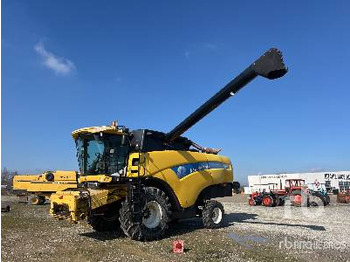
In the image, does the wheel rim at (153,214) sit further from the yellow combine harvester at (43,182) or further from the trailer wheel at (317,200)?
the trailer wheel at (317,200)

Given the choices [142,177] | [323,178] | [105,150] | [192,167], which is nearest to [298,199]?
[192,167]

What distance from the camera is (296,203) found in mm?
28141

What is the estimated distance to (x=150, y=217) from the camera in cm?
1277

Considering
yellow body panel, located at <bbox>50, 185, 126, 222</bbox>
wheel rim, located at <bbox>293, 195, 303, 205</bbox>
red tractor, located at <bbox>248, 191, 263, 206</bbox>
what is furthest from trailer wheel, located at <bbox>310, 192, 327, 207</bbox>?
yellow body panel, located at <bbox>50, 185, 126, 222</bbox>

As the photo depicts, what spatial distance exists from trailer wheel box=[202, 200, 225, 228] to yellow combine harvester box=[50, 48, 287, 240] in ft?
0.05

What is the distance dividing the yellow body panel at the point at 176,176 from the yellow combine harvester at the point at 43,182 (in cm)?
1369

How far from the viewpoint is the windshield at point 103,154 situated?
43.2ft

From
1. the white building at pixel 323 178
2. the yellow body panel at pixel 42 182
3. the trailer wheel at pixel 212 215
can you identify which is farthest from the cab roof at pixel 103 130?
the white building at pixel 323 178

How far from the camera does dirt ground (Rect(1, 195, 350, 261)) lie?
390 inches

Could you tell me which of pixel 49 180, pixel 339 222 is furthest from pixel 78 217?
pixel 49 180

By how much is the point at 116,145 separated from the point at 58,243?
12.1 feet

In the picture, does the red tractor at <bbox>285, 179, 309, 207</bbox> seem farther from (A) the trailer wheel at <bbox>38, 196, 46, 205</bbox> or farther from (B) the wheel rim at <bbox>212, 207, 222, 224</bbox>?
(A) the trailer wheel at <bbox>38, 196, 46, 205</bbox>

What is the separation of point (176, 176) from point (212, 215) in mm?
2535

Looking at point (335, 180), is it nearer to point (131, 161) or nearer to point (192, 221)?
point (192, 221)
